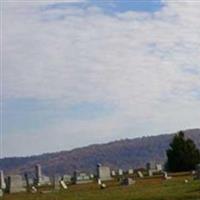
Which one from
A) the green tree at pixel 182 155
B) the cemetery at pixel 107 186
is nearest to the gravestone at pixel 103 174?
the cemetery at pixel 107 186

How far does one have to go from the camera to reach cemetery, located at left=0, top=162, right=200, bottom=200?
3355 cm

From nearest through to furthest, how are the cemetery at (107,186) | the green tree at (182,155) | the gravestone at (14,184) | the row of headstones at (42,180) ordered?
the cemetery at (107,186) → the row of headstones at (42,180) → the gravestone at (14,184) → the green tree at (182,155)

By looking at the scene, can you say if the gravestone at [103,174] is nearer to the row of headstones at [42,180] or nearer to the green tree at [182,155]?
the row of headstones at [42,180]

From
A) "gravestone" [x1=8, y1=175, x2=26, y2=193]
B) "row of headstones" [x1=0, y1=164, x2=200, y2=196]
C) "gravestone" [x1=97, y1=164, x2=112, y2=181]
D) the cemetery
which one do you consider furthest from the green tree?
"gravestone" [x1=8, y1=175, x2=26, y2=193]

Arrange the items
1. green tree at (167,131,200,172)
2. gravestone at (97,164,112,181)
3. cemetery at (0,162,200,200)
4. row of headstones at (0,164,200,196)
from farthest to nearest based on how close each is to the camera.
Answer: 1. green tree at (167,131,200,172)
2. gravestone at (97,164,112,181)
3. row of headstones at (0,164,200,196)
4. cemetery at (0,162,200,200)

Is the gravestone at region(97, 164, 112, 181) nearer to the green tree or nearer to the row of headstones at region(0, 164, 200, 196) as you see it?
the row of headstones at region(0, 164, 200, 196)

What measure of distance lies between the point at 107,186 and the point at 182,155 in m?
19.0

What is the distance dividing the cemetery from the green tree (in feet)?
7.80

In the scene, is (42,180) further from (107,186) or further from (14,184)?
(107,186)

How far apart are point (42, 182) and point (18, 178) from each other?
46.6 ft

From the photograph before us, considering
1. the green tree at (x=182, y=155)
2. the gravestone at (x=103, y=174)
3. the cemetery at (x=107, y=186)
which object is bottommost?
the cemetery at (x=107, y=186)

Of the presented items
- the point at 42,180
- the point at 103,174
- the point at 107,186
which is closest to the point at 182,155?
the point at 103,174

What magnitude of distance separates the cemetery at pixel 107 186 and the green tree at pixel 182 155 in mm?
2378

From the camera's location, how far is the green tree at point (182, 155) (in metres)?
64.6
